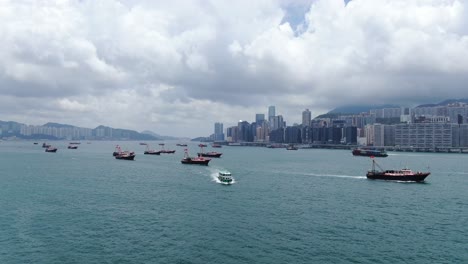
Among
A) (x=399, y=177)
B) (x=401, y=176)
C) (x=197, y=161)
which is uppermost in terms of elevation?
(x=197, y=161)

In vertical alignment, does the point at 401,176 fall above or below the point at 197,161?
below

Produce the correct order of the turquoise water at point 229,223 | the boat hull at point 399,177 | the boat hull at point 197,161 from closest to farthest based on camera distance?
the turquoise water at point 229,223, the boat hull at point 399,177, the boat hull at point 197,161

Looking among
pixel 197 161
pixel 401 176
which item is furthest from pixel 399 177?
pixel 197 161

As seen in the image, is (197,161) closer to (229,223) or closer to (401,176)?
(401,176)

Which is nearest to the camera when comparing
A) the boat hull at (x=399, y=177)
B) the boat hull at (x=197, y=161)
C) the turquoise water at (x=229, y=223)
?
the turquoise water at (x=229, y=223)

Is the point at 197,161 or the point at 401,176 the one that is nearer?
the point at 401,176

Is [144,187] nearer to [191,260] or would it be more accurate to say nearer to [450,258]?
[191,260]

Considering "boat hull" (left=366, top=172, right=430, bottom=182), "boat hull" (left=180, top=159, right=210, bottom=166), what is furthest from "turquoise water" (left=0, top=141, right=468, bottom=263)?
"boat hull" (left=180, top=159, right=210, bottom=166)

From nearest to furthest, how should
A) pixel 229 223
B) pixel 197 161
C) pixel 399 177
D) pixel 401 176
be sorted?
1. pixel 229 223
2. pixel 401 176
3. pixel 399 177
4. pixel 197 161

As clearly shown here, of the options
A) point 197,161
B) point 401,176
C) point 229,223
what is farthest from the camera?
point 197,161

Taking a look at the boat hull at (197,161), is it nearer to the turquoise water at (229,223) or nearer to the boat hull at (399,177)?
the turquoise water at (229,223)

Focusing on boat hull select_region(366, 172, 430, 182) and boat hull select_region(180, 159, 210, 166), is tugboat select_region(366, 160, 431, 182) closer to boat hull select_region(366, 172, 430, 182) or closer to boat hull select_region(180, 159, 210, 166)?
boat hull select_region(366, 172, 430, 182)

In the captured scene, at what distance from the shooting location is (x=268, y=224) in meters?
44.3

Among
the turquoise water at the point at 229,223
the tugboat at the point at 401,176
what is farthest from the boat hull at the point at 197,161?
the tugboat at the point at 401,176
